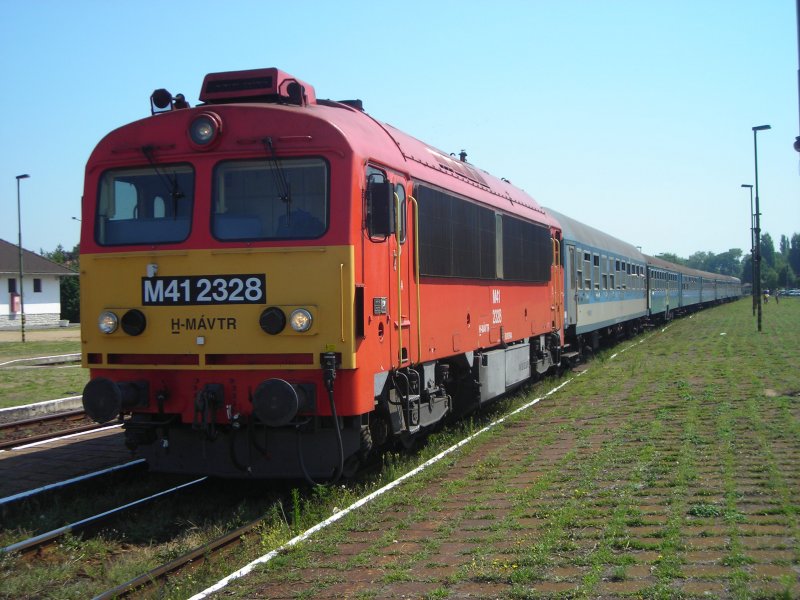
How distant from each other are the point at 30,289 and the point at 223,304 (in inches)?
1979

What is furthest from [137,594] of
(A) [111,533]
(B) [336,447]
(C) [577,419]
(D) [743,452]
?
(C) [577,419]

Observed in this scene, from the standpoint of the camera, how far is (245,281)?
7.17 meters

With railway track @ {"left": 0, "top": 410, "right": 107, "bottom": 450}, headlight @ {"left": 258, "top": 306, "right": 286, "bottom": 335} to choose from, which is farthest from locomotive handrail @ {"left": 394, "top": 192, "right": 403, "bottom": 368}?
railway track @ {"left": 0, "top": 410, "right": 107, "bottom": 450}

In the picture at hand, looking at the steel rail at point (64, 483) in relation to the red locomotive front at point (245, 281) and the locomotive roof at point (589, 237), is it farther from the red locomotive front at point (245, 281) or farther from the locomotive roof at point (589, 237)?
the locomotive roof at point (589, 237)

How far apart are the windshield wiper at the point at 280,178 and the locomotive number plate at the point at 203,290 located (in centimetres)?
66

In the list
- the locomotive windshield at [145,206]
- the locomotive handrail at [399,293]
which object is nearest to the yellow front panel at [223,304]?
the locomotive windshield at [145,206]

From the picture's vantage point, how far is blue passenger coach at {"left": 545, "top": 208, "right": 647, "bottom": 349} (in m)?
18.2

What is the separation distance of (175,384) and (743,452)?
5.73 metres

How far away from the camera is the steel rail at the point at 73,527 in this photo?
Result: 19.9 ft

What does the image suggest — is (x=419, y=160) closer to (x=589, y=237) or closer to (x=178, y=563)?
(x=178, y=563)

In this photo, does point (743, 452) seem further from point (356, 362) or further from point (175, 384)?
point (175, 384)

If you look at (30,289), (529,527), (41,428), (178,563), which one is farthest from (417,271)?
(30,289)

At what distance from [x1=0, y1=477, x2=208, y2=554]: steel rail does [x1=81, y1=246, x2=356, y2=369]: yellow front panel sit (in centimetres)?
127

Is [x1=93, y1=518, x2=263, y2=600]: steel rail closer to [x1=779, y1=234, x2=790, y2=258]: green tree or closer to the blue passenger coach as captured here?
the blue passenger coach
